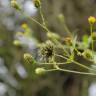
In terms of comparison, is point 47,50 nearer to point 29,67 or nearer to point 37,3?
point 37,3

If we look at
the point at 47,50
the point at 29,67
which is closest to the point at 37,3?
the point at 47,50

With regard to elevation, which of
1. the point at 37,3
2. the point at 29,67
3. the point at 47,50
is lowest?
the point at 47,50

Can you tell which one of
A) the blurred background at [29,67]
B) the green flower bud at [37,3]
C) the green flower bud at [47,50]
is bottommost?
the green flower bud at [47,50]

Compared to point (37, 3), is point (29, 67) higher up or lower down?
higher up

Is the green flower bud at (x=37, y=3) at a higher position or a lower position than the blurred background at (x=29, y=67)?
lower

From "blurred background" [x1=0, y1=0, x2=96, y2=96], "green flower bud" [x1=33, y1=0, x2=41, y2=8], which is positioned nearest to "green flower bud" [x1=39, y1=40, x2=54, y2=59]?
"green flower bud" [x1=33, y1=0, x2=41, y2=8]

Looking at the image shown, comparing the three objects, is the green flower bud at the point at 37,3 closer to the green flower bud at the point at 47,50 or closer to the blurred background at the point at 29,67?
the green flower bud at the point at 47,50

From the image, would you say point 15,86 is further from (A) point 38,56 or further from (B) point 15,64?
(A) point 38,56

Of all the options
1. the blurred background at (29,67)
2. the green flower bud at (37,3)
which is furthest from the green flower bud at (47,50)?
the blurred background at (29,67)

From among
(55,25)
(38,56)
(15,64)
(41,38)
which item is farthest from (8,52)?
(38,56)

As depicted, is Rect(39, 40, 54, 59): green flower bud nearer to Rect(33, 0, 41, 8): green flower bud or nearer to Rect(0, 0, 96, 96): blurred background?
Rect(33, 0, 41, 8): green flower bud

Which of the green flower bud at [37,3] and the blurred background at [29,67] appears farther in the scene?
the blurred background at [29,67]
